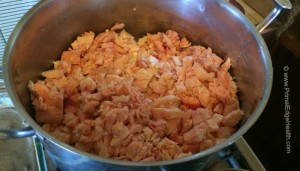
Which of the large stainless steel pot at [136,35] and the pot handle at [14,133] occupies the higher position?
the large stainless steel pot at [136,35]

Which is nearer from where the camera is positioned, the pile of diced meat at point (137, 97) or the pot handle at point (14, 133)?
the pot handle at point (14, 133)

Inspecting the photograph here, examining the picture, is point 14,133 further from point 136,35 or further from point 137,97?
point 136,35

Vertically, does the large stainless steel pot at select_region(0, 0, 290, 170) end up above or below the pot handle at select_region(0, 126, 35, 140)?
above

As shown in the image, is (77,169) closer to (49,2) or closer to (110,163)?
(110,163)

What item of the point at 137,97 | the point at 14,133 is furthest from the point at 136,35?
the point at 14,133

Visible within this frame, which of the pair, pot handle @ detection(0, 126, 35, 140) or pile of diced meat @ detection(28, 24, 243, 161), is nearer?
pot handle @ detection(0, 126, 35, 140)
